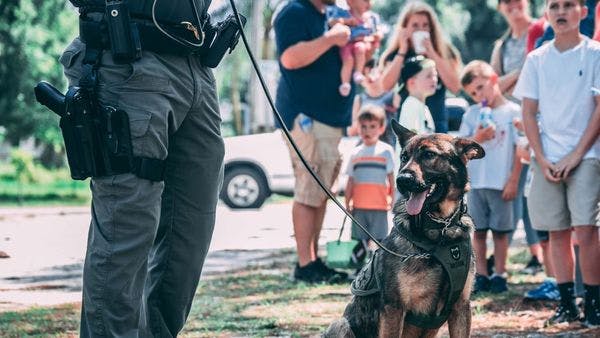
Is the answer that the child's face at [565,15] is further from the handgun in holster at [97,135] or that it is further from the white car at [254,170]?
the white car at [254,170]

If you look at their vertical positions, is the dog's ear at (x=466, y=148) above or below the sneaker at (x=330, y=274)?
above

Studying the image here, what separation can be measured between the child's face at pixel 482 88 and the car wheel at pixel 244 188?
409 inches

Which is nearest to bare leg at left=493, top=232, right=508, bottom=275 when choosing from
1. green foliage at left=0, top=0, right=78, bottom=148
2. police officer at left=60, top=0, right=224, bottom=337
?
police officer at left=60, top=0, right=224, bottom=337

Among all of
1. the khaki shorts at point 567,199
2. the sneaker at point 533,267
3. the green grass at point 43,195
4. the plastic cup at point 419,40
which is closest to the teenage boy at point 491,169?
the plastic cup at point 419,40

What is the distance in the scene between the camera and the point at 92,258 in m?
4.17

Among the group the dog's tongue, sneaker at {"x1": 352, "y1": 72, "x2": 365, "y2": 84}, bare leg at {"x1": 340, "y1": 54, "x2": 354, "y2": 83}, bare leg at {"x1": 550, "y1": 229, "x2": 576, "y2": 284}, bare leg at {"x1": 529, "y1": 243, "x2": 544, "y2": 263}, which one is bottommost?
bare leg at {"x1": 529, "y1": 243, "x2": 544, "y2": 263}

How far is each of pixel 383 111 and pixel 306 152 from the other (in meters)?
0.99

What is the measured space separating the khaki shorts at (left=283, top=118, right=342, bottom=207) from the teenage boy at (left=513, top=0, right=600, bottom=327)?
1.98m

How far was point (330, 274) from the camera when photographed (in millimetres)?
8570

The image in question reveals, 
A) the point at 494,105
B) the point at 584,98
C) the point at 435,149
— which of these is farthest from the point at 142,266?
the point at 494,105

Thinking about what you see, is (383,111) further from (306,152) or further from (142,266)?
(142,266)

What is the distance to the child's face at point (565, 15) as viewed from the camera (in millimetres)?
6578

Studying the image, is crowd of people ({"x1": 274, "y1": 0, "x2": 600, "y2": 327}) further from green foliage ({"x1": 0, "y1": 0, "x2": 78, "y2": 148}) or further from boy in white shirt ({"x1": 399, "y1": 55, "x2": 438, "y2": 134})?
green foliage ({"x1": 0, "y1": 0, "x2": 78, "y2": 148})

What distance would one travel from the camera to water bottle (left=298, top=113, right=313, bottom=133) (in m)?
8.38
